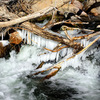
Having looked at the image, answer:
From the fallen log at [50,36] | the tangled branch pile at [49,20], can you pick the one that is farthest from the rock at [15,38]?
the fallen log at [50,36]

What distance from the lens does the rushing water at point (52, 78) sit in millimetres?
4004

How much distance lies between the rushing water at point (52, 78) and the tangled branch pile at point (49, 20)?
0.28 metres

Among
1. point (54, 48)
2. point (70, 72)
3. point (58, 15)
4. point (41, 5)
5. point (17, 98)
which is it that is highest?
point (41, 5)

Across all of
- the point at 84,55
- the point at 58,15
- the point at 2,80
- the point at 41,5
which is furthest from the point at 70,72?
the point at 41,5

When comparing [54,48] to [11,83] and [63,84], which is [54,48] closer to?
[63,84]

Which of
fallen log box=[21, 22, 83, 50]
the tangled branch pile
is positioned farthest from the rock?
fallen log box=[21, 22, 83, 50]

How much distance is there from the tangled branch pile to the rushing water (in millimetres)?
284

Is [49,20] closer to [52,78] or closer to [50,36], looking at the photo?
[50,36]

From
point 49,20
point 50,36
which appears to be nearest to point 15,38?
point 50,36

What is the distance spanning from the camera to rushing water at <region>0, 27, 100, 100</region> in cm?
400

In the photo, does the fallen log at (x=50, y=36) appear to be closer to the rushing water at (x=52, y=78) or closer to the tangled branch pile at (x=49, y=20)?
the tangled branch pile at (x=49, y=20)

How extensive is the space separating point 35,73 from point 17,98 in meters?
1.09

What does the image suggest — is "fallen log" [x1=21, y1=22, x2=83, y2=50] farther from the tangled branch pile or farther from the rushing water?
the rushing water

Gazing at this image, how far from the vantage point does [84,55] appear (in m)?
4.98
